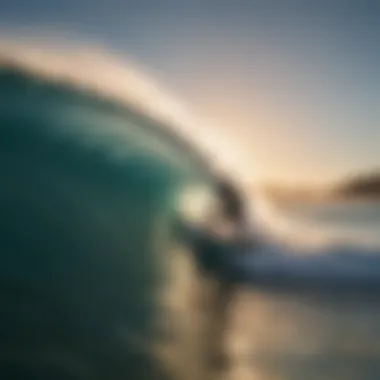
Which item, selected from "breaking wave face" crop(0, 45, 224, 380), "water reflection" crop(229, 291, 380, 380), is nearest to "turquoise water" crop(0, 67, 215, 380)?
"breaking wave face" crop(0, 45, 224, 380)

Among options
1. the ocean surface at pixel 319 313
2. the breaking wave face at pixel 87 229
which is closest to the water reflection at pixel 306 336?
the ocean surface at pixel 319 313

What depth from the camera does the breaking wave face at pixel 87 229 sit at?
1.11 metres

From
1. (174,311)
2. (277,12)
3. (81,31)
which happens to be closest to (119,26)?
(81,31)

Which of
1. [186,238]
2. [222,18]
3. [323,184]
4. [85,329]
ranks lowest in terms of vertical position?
[85,329]

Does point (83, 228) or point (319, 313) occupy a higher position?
point (83, 228)

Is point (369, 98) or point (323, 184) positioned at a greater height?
point (369, 98)

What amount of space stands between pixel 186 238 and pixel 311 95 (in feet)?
1.18

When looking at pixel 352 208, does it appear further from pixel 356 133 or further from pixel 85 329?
pixel 85 329

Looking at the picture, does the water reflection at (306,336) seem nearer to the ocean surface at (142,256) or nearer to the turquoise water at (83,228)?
the ocean surface at (142,256)

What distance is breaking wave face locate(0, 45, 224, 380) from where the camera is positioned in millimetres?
1114

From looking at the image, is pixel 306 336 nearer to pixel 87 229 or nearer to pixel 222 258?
pixel 222 258

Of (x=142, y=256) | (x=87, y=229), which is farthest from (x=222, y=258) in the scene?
(x=87, y=229)

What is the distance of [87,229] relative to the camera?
3.73 ft

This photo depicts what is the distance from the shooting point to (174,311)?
3.70 feet
